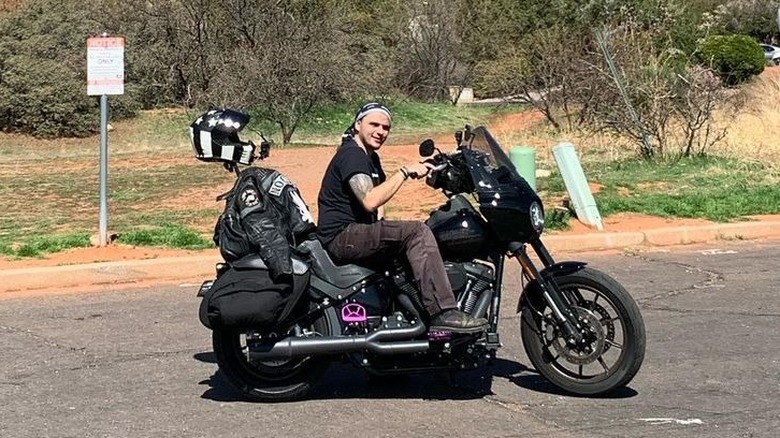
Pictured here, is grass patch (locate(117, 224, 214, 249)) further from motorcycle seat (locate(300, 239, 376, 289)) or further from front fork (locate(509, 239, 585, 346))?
front fork (locate(509, 239, 585, 346))

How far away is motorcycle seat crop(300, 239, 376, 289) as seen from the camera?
5785 millimetres

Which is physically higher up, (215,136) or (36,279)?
(215,136)

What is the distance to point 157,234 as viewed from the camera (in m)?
10.9

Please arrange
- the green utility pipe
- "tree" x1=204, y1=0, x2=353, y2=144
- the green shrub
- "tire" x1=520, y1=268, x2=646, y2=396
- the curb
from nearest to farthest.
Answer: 1. "tire" x1=520, y1=268, x2=646, y2=396
2. the curb
3. the green utility pipe
4. "tree" x1=204, y1=0, x2=353, y2=144
5. the green shrub

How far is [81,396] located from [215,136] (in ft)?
5.34

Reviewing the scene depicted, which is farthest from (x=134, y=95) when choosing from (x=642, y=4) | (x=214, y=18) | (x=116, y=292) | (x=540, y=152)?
(x=116, y=292)

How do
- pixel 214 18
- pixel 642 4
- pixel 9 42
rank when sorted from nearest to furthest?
pixel 9 42 < pixel 214 18 < pixel 642 4

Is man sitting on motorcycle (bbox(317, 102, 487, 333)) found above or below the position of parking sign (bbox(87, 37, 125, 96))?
below

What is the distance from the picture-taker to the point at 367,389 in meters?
6.16

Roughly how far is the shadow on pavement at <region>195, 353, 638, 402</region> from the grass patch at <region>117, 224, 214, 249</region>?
13.5 feet

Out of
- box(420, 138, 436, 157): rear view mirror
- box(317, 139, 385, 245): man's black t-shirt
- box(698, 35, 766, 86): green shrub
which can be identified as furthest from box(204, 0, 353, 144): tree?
box(420, 138, 436, 157): rear view mirror

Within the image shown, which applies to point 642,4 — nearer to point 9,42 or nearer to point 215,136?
point 9,42

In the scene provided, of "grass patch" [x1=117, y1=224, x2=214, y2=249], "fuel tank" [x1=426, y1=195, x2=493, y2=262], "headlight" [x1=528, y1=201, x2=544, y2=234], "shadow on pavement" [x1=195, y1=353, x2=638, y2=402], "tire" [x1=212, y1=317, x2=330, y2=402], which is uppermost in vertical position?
"headlight" [x1=528, y1=201, x2=544, y2=234]

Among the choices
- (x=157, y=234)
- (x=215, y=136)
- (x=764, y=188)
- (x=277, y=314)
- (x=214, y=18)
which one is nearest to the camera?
(x=277, y=314)
